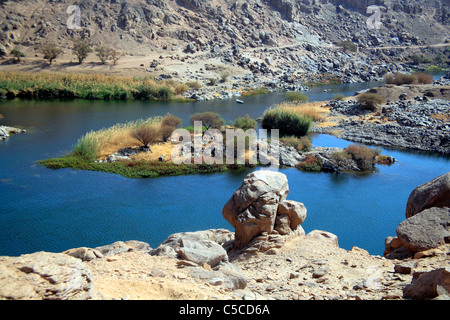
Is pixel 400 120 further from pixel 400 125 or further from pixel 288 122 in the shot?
pixel 288 122

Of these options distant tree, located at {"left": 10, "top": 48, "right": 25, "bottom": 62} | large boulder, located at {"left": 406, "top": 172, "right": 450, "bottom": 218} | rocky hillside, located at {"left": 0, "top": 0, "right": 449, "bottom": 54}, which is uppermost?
rocky hillside, located at {"left": 0, "top": 0, "right": 449, "bottom": 54}

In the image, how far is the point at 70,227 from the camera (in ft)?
55.7

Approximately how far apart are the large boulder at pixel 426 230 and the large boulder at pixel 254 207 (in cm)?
419

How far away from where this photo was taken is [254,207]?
13617 millimetres

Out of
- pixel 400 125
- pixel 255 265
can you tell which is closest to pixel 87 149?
pixel 255 265

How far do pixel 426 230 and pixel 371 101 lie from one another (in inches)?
1292

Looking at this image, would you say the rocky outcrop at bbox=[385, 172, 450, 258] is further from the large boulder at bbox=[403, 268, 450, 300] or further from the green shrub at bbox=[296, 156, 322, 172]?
→ the green shrub at bbox=[296, 156, 322, 172]

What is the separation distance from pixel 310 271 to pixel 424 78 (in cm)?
5333

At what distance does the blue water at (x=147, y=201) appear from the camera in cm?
1666

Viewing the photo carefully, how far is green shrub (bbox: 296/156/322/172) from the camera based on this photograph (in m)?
25.8

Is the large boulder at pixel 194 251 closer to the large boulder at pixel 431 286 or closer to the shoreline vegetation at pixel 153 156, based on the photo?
the large boulder at pixel 431 286

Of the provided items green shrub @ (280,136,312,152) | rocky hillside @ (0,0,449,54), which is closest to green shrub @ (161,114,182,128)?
green shrub @ (280,136,312,152)

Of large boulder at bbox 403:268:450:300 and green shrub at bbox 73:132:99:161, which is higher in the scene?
large boulder at bbox 403:268:450:300
